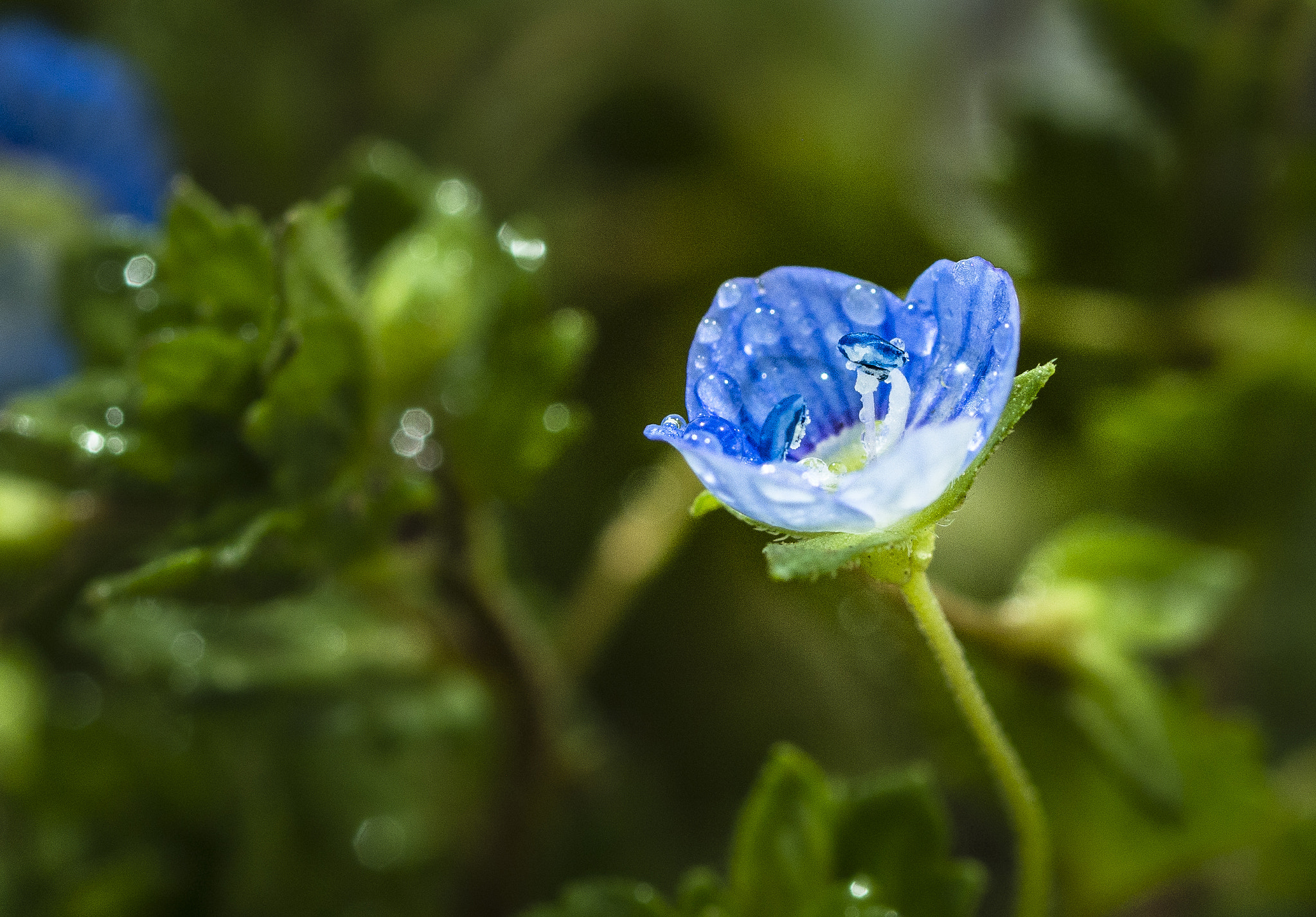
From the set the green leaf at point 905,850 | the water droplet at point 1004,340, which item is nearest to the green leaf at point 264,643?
the green leaf at point 905,850

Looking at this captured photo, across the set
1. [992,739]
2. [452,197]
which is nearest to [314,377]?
[452,197]

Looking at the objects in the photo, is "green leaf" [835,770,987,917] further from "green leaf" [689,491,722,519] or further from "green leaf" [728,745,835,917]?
"green leaf" [689,491,722,519]

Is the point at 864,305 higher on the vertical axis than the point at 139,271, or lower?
lower

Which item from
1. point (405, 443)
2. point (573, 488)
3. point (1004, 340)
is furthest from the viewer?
point (573, 488)

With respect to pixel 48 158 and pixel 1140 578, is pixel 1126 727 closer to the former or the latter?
pixel 1140 578

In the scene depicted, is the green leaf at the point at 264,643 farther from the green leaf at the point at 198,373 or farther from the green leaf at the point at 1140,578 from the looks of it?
the green leaf at the point at 1140,578

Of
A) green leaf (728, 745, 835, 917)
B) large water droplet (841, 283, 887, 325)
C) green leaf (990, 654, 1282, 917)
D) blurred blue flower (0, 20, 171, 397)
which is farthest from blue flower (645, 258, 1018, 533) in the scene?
blurred blue flower (0, 20, 171, 397)

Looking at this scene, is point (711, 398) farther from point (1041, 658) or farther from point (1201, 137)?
point (1201, 137)

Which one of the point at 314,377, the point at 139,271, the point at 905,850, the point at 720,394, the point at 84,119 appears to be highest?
the point at 84,119
